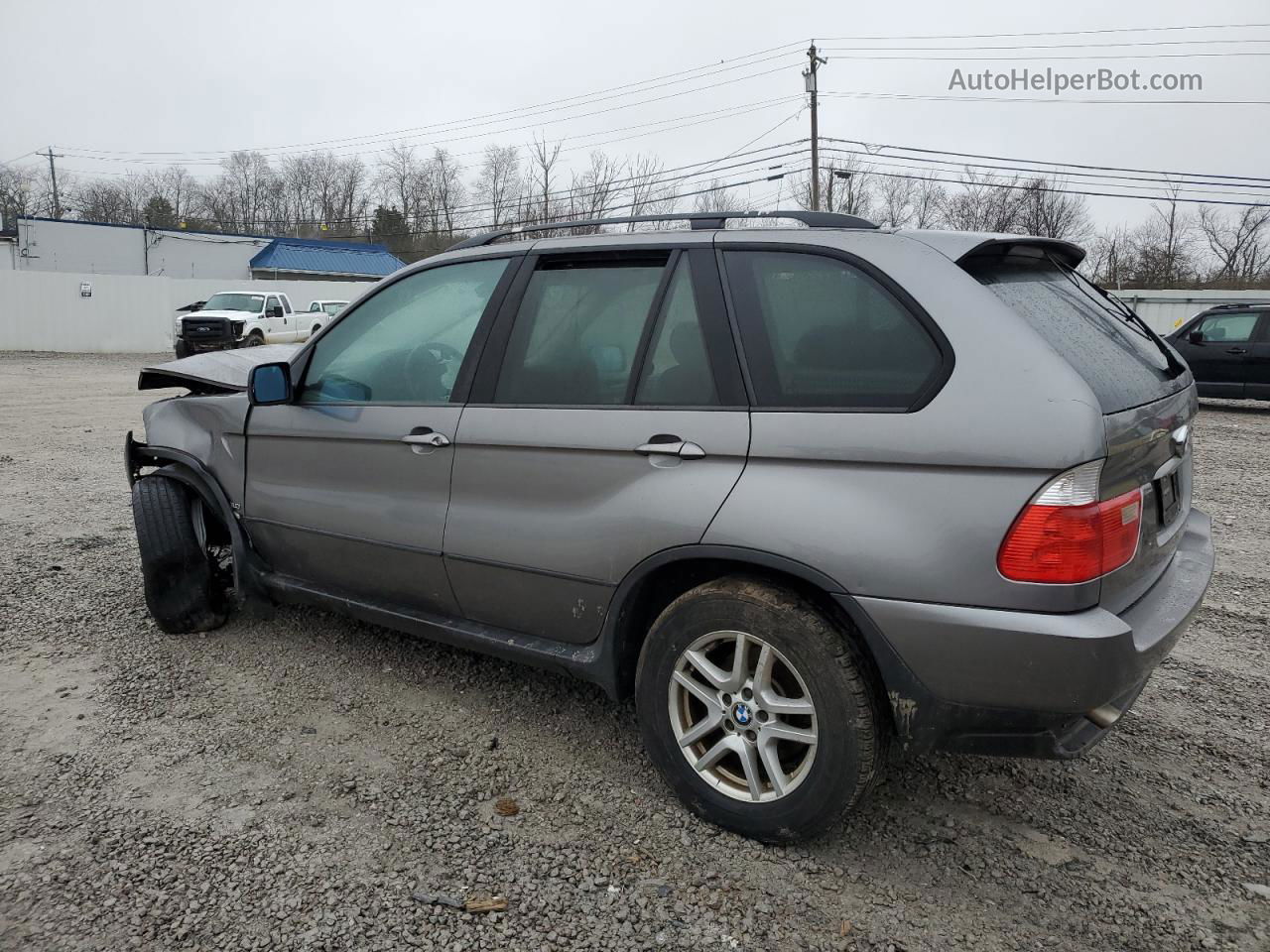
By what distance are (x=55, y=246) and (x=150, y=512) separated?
49545mm

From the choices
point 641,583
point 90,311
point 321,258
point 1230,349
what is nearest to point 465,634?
point 641,583

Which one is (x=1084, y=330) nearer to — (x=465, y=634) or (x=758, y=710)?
(x=758, y=710)

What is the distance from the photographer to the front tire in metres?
2.41

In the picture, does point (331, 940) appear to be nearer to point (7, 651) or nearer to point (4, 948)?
point (4, 948)

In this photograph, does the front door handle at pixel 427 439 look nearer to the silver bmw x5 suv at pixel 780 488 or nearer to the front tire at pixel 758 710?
the silver bmw x5 suv at pixel 780 488

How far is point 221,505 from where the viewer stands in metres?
4.03

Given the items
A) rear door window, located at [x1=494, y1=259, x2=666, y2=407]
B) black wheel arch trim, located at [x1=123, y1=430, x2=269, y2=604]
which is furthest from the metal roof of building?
rear door window, located at [x1=494, y1=259, x2=666, y2=407]

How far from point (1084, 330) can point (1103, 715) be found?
1.10 meters

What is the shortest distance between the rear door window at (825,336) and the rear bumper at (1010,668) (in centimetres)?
59

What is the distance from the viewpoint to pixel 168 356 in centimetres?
2891

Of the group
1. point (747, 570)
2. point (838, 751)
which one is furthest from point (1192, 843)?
point (747, 570)

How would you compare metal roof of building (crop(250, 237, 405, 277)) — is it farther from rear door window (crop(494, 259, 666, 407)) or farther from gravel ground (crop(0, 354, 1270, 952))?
rear door window (crop(494, 259, 666, 407))

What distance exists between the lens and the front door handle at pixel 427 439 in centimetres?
320

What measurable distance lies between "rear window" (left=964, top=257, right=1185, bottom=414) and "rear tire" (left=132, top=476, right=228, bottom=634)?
11.8 ft
